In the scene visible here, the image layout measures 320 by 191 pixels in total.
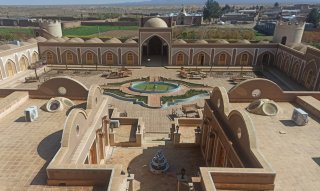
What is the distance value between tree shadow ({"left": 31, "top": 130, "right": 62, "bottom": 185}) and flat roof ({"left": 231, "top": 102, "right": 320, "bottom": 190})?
7.92 m

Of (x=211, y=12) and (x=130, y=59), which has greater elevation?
(x=211, y=12)

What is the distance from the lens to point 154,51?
44844 mm

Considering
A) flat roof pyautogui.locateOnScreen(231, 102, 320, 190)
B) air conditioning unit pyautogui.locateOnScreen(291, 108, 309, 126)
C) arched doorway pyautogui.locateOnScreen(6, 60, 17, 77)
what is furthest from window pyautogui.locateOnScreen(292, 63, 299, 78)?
arched doorway pyautogui.locateOnScreen(6, 60, 17, 77)

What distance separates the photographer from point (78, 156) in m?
Answer: 9.70

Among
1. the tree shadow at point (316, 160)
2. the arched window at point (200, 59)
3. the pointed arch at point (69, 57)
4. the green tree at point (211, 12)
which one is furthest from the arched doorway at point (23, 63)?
the green tree at point (211, 12)

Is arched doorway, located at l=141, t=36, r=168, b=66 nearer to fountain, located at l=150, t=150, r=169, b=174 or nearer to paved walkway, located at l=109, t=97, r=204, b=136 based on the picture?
paved walkway, located at l=109, t=97, r=204, b=136

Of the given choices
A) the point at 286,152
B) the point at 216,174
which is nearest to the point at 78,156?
the point at 216,174

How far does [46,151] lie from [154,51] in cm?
3619

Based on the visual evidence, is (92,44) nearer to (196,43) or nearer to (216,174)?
(196,43)

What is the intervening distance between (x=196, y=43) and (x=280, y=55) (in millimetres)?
11962

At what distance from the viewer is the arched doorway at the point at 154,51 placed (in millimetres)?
40487

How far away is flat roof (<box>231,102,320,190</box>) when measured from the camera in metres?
8.74

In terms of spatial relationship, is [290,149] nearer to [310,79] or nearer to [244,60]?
[310,79]

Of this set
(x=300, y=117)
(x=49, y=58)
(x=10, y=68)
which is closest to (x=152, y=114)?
(x=300, y=117)
